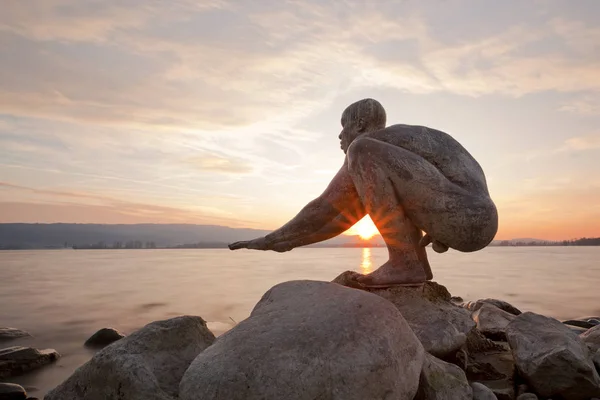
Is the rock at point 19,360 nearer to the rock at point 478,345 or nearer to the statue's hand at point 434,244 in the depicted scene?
the statue's hand at point 434,244

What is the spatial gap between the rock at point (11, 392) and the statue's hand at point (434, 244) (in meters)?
3.60

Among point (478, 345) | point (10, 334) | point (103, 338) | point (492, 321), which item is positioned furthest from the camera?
point (10, 334)

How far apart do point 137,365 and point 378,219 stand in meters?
1.93

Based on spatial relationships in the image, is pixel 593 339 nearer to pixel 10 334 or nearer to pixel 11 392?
pixel 11 392

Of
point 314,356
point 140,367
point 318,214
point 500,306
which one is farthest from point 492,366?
point 500,306

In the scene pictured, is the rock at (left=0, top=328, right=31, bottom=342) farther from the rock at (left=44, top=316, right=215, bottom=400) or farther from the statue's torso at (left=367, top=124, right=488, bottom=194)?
the statue's torso at (left=367, top=124, right=488, bottom=194)

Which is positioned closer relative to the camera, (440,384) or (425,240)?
(440,384)

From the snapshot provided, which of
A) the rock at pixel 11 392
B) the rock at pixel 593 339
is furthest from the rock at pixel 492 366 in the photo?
the rock at pixel 11 392

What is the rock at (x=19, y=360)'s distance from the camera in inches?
173

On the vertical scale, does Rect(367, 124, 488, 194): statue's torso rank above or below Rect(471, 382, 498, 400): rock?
above

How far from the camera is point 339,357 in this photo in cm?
203

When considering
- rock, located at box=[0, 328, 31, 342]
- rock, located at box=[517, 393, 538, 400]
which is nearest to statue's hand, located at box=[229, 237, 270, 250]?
rock, located at box=[517, 393, 538, 400]

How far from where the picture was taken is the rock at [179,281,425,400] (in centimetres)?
193

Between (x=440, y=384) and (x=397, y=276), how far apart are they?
3.42 feet
